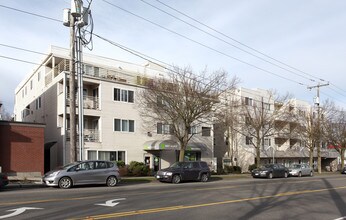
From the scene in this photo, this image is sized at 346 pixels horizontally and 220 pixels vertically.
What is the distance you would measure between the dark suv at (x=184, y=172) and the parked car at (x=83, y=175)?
4.31 metres

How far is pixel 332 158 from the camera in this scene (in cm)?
7531

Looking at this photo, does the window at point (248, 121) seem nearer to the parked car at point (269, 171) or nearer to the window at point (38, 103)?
the parked car at point (269, 171)

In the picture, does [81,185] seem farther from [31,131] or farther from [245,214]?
[245,214]

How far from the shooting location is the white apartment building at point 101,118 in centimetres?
3434

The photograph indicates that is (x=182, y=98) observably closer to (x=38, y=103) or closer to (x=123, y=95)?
(x=123, y=95)

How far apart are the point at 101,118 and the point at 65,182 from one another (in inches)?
631

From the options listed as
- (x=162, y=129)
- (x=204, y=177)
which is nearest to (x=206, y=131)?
(x=162, y=129)

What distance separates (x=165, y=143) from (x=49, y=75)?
1397 cm

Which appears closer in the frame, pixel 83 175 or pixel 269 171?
pixel 83 175

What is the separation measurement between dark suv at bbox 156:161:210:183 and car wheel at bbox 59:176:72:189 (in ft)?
23.7

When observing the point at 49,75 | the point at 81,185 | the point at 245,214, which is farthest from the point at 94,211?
the point at 49,75

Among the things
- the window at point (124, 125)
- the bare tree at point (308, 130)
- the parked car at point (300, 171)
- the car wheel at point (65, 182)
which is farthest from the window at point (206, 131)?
the car wheel at point (65, 182)

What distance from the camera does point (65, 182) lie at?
62.8 feet

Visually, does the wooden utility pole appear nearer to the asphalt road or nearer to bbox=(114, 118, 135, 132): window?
the asphalt road
